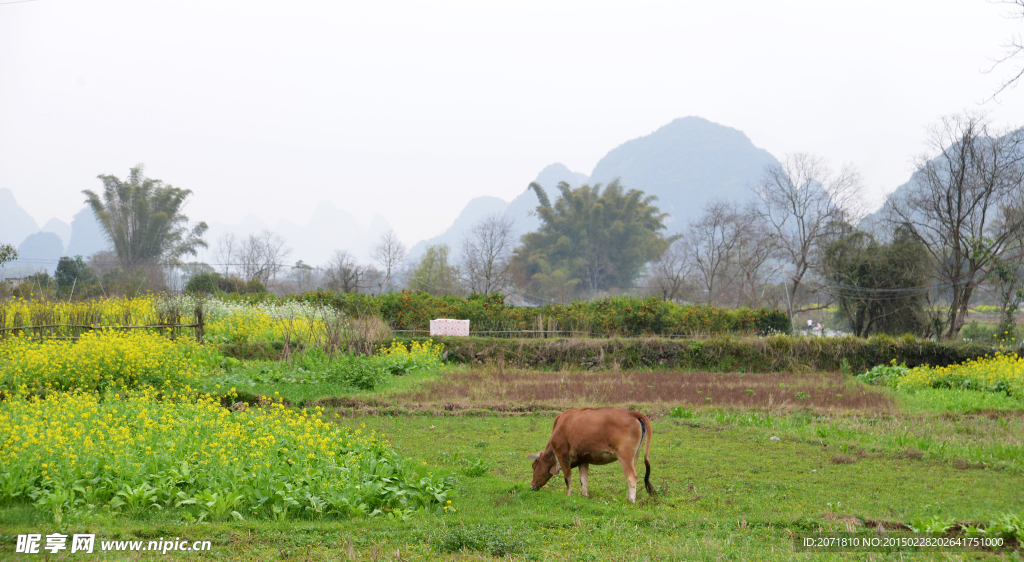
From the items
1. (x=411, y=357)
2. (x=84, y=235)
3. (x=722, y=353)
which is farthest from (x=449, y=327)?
(x=84, y=235)

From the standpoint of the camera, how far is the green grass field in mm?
4793

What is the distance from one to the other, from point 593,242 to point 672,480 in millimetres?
70504

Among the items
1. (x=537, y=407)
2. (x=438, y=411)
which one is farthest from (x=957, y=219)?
(x=438, y=411)

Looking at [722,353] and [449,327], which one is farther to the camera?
[449,327]

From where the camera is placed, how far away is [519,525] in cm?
550

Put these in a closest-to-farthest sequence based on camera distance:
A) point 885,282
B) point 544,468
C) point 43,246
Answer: point 544,468, point 885,282, point 43,246

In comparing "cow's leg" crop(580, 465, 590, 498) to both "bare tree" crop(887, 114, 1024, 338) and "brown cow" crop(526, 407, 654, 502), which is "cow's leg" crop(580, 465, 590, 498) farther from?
"bare tree" crop(887, 114, 1024, 338)

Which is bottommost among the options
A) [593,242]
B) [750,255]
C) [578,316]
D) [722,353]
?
[722,353]

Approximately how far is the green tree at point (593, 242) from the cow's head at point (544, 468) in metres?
67.5

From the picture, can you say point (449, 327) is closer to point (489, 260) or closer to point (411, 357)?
point (411, 357)

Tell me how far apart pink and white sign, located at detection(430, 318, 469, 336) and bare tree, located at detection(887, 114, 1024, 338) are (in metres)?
26.8

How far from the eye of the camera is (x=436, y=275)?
64500mm

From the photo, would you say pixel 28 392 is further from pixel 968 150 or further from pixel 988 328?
pixel 988 328

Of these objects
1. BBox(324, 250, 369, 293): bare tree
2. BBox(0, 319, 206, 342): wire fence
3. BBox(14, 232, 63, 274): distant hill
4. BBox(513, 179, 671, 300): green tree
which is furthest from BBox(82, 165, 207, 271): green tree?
BBox(14, 232, 63, 274): distant hill
